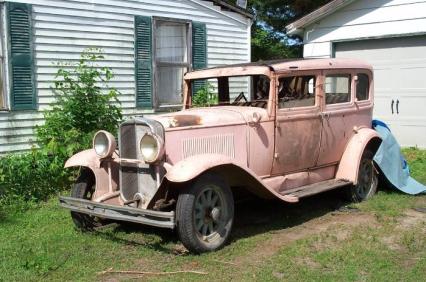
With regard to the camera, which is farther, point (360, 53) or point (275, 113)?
point (360, 53)

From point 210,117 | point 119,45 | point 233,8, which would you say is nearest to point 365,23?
point 233,8

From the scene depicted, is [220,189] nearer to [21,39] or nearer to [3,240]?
[3,240]

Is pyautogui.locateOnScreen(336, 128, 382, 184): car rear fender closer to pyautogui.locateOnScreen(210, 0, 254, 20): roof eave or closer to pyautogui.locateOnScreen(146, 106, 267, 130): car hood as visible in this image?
pyautogui.locateOnScreen(146, 106, 267, 130): car hood

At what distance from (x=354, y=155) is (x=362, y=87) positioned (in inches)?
43.8

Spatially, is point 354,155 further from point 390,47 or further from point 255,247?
point 390,47

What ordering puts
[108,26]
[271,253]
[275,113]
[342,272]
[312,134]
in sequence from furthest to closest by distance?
[108,26], [312,134], [275,113], [271,253], [342,272]

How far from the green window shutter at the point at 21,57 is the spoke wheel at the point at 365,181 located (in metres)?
4.76

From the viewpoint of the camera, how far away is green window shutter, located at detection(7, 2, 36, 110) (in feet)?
25.9

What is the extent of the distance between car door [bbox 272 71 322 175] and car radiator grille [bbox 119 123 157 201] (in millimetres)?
1490

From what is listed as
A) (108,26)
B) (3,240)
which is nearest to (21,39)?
(108,26)

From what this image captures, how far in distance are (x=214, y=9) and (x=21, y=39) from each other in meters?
4.29

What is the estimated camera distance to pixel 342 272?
4.61 m

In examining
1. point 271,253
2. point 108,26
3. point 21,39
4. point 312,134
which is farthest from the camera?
point 108,26

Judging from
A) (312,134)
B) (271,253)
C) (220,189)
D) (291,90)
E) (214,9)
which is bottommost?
(271,253)
